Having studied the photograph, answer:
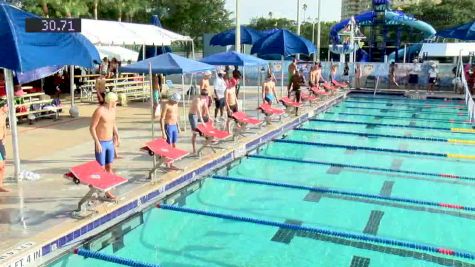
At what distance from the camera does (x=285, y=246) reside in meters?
6.07

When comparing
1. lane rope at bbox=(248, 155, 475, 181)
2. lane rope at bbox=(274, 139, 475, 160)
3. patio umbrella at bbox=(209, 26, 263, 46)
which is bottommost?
lane rope at bbox=(248, 155, 475, 181)

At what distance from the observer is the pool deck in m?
5.03

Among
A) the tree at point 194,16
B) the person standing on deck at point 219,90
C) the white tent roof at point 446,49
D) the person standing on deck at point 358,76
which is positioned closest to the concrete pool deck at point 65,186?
the person standing on deck at point 219,90

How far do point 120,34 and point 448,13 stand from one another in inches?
1892

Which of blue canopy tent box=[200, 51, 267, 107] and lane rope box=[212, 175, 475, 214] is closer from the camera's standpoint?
lane rope box=[212, 175, 475, 214]

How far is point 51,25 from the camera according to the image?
6199 millimetres

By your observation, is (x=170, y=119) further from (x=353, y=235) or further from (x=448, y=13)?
(x=448, y=13)

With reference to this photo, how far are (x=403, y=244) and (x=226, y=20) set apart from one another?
45252mm

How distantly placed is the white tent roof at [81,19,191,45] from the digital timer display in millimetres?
7929

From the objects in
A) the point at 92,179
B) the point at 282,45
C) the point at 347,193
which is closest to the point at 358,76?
the point at 282,45

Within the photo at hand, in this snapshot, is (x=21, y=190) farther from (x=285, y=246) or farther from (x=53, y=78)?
(x=53, y=78)

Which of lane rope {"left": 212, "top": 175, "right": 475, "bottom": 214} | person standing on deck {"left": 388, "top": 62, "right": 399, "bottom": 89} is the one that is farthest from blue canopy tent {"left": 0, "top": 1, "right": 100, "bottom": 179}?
person standing on deck {"left": 388, "top": 62, "right": 399, "bottom": 89}

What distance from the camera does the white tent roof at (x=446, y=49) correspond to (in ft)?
96.9

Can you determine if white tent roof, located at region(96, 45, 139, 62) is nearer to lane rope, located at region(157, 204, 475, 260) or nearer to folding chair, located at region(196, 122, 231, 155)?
folding chair, located at region(196, 122, 231, 155)
